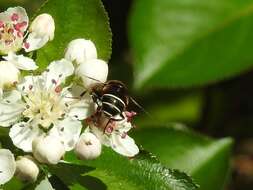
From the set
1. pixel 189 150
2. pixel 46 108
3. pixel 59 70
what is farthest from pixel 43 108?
pixel 189 150

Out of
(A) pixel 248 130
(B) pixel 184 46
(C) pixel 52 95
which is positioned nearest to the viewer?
(C) pixel 52 95

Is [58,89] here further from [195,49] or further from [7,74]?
[195,49]

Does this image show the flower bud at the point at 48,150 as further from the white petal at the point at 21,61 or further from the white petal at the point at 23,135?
the white petal at the point at 21,61

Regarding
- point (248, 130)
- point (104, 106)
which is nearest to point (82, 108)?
point (104, 106)

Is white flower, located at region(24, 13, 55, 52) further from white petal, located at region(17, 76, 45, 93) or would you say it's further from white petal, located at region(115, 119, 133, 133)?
white petal, located at region(115, 119, 133, 133)

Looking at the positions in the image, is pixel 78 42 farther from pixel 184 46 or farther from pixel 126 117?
pixel 184 46

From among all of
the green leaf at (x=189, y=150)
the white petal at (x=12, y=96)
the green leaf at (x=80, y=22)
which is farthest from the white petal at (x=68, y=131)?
the green leaf at (x=189, y=150)

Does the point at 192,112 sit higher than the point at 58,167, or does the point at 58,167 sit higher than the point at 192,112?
the point at 58,167
